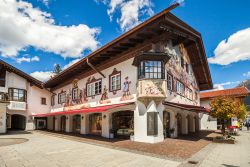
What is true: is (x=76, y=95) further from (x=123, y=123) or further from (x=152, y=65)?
(x=152, y=65)

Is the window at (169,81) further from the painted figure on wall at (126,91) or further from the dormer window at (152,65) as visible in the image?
the painted figure on wall at (126,91)

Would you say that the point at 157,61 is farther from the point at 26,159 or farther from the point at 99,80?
the point at 26,159

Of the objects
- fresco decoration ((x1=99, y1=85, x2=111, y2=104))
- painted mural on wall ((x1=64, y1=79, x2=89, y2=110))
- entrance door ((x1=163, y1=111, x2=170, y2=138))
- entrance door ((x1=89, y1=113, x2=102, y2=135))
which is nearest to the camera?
entrance door ((x1=163, y1=111, x2=170, y2=138))

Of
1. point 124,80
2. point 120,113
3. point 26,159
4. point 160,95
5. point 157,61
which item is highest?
point 157,61

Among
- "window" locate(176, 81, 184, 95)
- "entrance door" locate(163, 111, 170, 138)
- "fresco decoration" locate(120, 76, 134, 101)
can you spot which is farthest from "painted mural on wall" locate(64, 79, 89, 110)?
"window" locate(176, 81, 184, 95)

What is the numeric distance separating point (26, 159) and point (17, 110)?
62.7 ft

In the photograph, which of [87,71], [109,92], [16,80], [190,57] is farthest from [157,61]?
[16,80]

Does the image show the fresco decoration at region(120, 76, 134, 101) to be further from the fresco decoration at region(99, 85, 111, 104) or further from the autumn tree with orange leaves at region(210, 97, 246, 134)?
the autumn tree with orange leaves at region(210, 97, 246, 134)

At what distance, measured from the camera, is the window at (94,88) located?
56.5 ft

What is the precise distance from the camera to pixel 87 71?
19.0 meters

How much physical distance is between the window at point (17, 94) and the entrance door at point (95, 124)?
12.0 meters

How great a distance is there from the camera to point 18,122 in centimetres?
2900

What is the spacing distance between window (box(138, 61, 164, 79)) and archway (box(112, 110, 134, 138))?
329 centimetres

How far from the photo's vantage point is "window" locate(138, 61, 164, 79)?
12977 mm
